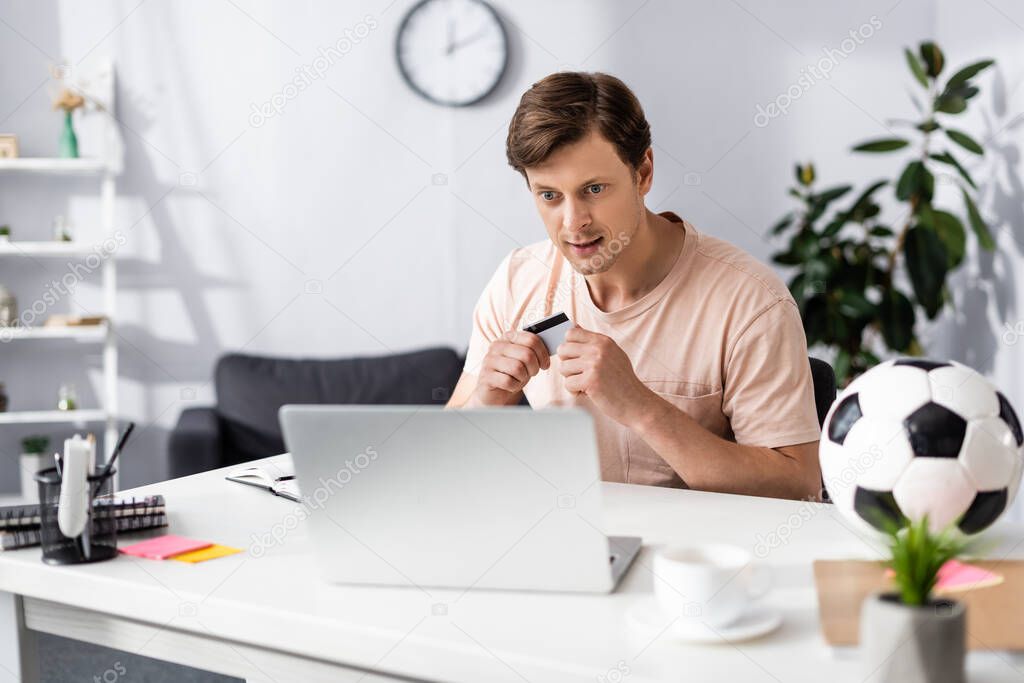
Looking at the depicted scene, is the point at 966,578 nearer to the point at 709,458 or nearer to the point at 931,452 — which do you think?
the point at 931,452

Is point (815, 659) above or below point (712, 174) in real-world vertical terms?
below

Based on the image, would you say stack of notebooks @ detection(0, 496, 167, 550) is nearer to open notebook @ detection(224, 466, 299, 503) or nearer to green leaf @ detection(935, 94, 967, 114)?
open notebook @ detection(224, 466, 299, 503)

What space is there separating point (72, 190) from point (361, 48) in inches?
46.1

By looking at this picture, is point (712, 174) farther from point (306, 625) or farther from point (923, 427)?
point (306, 625)

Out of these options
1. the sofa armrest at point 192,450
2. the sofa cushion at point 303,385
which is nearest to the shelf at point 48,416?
the sofa cushion at point 303,385

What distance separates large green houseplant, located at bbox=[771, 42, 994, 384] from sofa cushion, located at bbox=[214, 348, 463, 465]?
125 cm

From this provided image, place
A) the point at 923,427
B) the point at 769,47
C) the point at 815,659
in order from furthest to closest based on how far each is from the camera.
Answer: the point at 769,47
the point at 923,427
the point at 815,659

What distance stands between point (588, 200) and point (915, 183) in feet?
5.64

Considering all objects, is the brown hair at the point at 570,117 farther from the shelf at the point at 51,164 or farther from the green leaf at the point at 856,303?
the shelf at the point at 51,164

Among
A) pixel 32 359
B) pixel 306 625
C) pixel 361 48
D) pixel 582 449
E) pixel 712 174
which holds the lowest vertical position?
pixel 32 359

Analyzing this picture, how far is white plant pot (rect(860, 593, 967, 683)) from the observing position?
2.12ft

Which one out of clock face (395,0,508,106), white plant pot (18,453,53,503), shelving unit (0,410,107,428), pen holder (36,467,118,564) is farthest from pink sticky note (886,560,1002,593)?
white plant pot (18,453,53,503)

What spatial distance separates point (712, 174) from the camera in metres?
3.60

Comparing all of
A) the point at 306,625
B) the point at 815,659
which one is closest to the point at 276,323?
the point at 306,625
